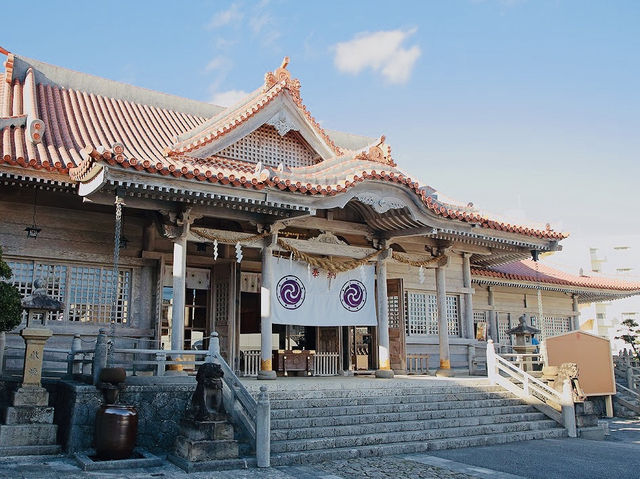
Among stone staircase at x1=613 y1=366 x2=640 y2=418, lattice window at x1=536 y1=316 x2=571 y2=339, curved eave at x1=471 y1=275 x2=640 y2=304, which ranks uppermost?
curved eave at x1=471 y1=275 x2=640 y2=304

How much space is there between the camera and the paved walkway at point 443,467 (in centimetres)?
769

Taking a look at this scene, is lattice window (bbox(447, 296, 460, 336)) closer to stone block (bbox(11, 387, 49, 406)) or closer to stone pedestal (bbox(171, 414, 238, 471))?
stone pedestal (bbox(171, 414, 238, 471))

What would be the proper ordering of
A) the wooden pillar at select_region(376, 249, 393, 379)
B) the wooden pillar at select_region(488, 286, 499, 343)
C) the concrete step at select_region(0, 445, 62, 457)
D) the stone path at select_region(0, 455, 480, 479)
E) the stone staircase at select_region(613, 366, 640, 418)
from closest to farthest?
1. the stone path at select_region(0, 455, 480, 479)
2. the concrete step at select_region(0, 445, 62, 457)
3. the wooden pillar at select_region(376, 249, 393, 379)
4. the stone staircase at select_region(613, 366, 640, 418)
5. the wooden pillar at select_region(488, 286, 499, 343)

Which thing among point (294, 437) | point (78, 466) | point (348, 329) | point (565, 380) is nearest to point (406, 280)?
point (348, 329)

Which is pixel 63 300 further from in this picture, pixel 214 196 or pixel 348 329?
pixel 348 329

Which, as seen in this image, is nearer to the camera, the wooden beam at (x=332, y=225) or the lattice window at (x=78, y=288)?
the lattice window at (x=78, y=288)

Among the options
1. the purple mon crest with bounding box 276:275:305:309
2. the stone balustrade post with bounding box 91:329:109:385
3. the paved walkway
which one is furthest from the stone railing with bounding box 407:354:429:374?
the stone balustrade post with bounding box 91:329:109:385

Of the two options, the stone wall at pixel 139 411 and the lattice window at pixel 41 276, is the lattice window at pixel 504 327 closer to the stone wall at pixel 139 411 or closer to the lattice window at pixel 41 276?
the stone wall at pixel 139 411

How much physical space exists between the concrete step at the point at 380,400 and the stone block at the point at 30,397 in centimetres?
359

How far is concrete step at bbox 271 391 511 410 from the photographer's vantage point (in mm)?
10031

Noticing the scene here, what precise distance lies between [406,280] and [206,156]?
6.73 meters

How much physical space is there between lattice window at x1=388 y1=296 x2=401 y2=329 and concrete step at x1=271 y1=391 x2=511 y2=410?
13.0ft

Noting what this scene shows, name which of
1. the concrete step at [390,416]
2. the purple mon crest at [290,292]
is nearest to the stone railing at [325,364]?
the purple mon crest at [290,292]

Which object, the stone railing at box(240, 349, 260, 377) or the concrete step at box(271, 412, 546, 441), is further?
the stone railing at box(240, 349, 260, 377)
